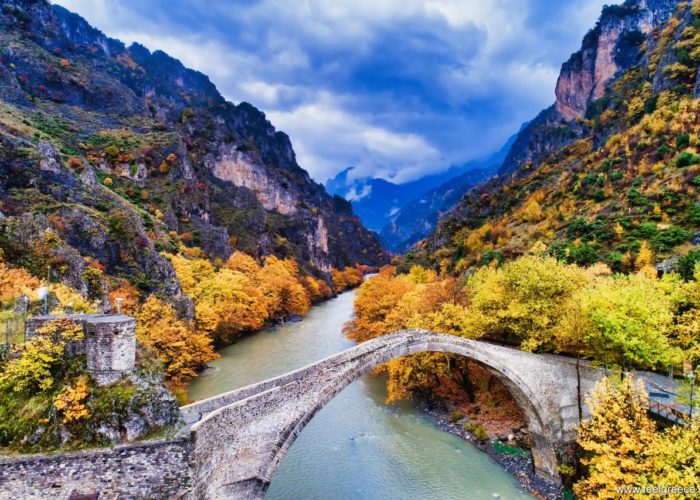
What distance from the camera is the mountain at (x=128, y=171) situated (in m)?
29.9

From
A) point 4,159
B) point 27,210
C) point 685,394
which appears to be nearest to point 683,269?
point 685,394

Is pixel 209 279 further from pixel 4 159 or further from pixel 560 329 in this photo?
pixel 560 329

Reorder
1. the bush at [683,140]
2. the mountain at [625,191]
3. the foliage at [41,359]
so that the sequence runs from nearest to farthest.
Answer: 1. the foliage at [41,359]
2. the mountain at [625,191]
3. the bush at [683,140]

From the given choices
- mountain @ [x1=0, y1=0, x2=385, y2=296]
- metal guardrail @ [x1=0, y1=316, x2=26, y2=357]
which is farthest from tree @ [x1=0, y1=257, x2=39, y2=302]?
metal guardrail @ [x1=0, y1=316, x2=26, y2=357]

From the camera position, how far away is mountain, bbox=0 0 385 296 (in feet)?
98.1

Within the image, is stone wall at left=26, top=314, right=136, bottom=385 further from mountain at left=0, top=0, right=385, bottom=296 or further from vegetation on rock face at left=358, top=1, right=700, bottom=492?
mountain at left=0, top=0, right=385, bottom=296

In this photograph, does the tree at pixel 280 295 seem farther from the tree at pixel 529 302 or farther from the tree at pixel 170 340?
the tree at pixel 529 302

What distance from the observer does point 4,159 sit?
99.0 feet

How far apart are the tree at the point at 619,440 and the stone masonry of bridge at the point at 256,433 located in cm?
300

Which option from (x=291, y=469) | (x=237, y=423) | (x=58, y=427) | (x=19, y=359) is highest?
(x=19, y=359)

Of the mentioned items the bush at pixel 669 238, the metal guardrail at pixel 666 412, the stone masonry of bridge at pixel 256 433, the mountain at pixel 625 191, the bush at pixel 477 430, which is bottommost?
the bush at pixel 477 430

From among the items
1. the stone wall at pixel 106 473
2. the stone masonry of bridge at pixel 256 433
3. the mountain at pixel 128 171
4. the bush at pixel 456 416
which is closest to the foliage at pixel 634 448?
the stone masonry of bridge at pixel 256 433

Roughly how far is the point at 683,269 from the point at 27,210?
144 feet

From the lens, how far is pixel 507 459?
750 inches
